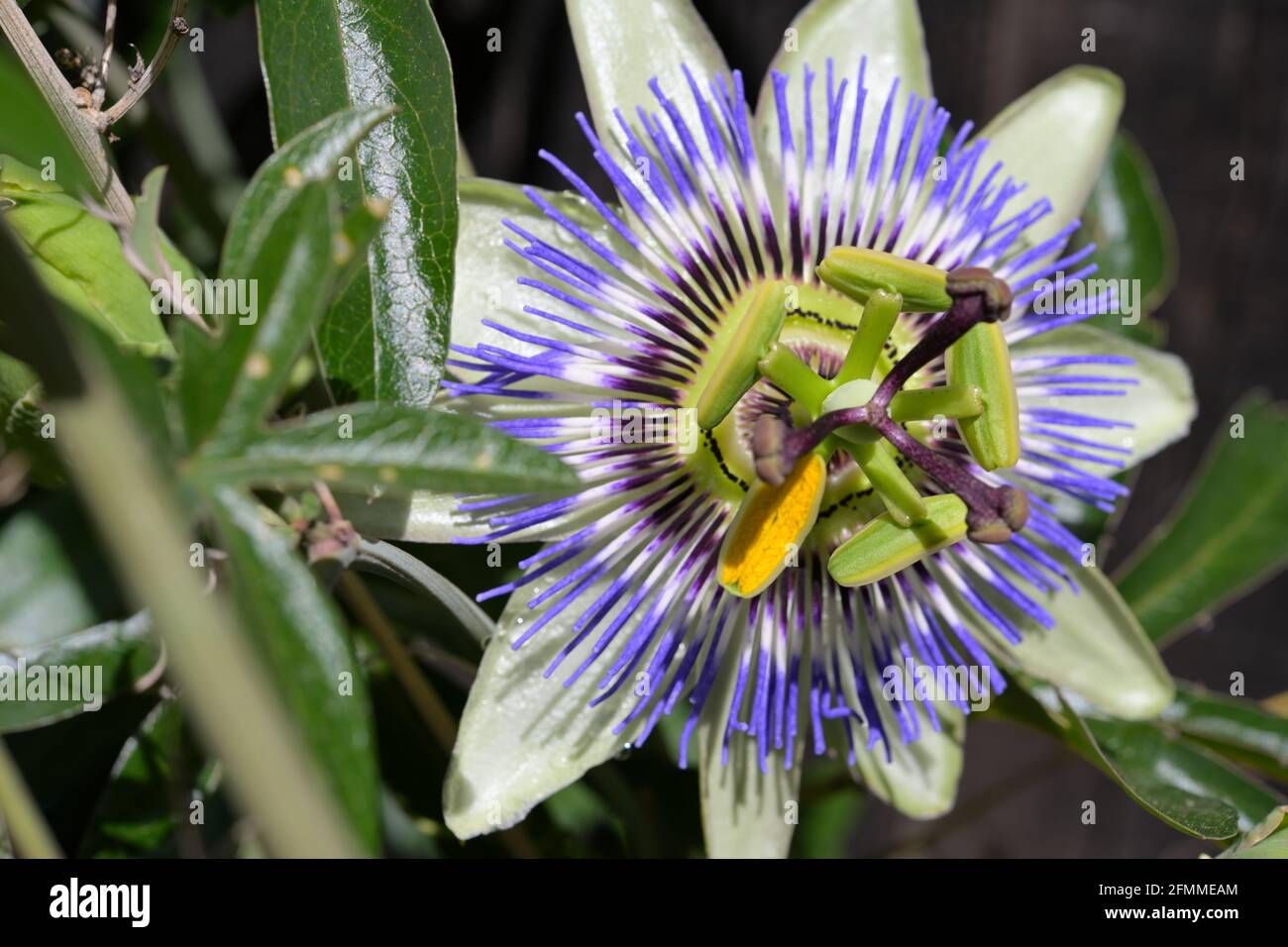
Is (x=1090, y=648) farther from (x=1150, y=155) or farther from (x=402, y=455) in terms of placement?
(x=1150, y=155)

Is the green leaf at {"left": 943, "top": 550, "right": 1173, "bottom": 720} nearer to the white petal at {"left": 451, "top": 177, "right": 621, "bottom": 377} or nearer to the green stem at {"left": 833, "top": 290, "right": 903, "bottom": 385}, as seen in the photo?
the green stem at {"left": 833, "top": 290, "right": 903, "bottom": 385}

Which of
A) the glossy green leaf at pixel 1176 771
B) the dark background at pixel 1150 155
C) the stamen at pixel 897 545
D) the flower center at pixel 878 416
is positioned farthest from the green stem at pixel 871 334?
the dark background at pixel 1150 155

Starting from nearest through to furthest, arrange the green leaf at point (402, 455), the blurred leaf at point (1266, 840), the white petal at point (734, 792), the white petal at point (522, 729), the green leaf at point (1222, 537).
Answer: the green leaf at point (402, 455), the blurred leaf at point (1266, 840), the white petal at point (522, 729), the white petal at point (734, 792), the green leaf at point (1222, 537)

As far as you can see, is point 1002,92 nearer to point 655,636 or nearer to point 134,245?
point 655,636

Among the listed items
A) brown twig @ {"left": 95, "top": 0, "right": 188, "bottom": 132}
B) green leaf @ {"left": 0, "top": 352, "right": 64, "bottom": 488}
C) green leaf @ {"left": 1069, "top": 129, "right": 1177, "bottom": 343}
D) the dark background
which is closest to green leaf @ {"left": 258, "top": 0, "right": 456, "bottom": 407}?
brown twig @ {"left": 95, "top": 0, "right": 188, "bottom": 132}

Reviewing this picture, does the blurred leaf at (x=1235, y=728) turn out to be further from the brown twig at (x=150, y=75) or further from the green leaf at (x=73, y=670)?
the brown twig at (x=150, y=75)

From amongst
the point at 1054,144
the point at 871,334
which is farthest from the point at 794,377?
the point at 1054,144

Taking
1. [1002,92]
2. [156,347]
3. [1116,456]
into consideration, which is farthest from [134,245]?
[1002,92]
